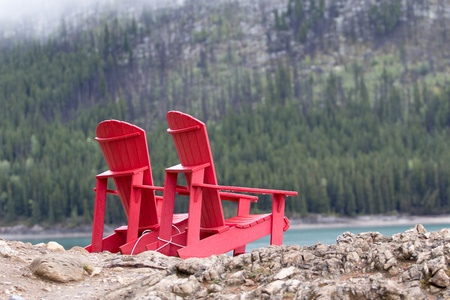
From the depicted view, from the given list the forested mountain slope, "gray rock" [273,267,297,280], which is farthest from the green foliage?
"gray rock" [273,267,297,280]

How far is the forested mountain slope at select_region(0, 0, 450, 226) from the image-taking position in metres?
98.7

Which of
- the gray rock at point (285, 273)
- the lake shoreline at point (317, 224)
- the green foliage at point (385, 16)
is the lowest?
the lake shoreline at point (317, 224)

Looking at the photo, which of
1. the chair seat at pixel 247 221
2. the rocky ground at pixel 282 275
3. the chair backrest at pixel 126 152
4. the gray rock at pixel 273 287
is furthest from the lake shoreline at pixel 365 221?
the gray rock at pixel 273 287

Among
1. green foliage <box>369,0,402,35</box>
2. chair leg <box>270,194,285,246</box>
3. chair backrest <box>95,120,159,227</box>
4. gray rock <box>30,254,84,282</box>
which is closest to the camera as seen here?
gray rock <box>30,254,84,282</box>

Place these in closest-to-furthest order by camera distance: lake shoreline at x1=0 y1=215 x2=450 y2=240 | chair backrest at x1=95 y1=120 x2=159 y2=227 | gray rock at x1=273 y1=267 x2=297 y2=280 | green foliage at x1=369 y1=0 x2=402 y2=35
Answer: gray rock at x1=273 y1=267 x2=297 y2=280 → chair backrest at x1=95 y1=120 x2=159 y2=227 → lake shoreline at x1=0 y1=215 x2=450 y2=240 → green foliage at x1=369 y1=0 x2=402 y2=35

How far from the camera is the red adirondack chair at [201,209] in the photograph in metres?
12.7

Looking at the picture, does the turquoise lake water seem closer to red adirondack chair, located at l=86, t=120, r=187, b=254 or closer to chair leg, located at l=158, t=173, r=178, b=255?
red adirondack chair, located at l=86, t=120, r=187, b=254

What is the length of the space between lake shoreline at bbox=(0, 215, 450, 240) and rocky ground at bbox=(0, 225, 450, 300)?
81341mm

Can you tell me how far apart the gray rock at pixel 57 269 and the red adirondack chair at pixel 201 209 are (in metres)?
2.90

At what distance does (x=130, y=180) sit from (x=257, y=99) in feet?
460

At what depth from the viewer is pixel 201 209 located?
13.4m

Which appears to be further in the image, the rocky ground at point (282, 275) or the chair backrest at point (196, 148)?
the chair backrest at point (196, 148)

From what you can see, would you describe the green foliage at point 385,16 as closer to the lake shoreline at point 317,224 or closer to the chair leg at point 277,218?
the lake shoreline at point 317,224

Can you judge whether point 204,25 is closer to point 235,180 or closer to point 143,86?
point 143,86
